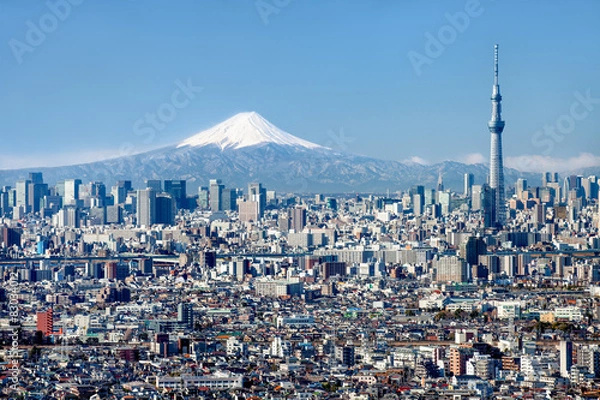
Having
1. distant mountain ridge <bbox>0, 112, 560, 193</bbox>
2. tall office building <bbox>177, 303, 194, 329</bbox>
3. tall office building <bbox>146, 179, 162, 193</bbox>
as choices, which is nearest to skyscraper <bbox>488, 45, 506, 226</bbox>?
tall office building <bbox>146, 179, 162, 193</bbox>

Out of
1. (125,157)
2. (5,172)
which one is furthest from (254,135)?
(5,172)

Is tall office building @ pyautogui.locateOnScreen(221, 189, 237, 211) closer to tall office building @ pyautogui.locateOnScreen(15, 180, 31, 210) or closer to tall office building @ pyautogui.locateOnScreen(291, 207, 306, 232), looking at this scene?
tall office building @ pyautogui.locateOnScreen(15, 180, 31, 210)

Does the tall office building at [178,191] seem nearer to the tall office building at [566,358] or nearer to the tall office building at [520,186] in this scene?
the tall office building at [520,186]

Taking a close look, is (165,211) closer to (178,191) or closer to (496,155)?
(178,191)

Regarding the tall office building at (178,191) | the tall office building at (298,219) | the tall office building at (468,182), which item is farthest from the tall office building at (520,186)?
the tall office building at (178,191)

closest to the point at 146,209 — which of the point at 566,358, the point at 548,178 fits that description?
the point at 548,178
